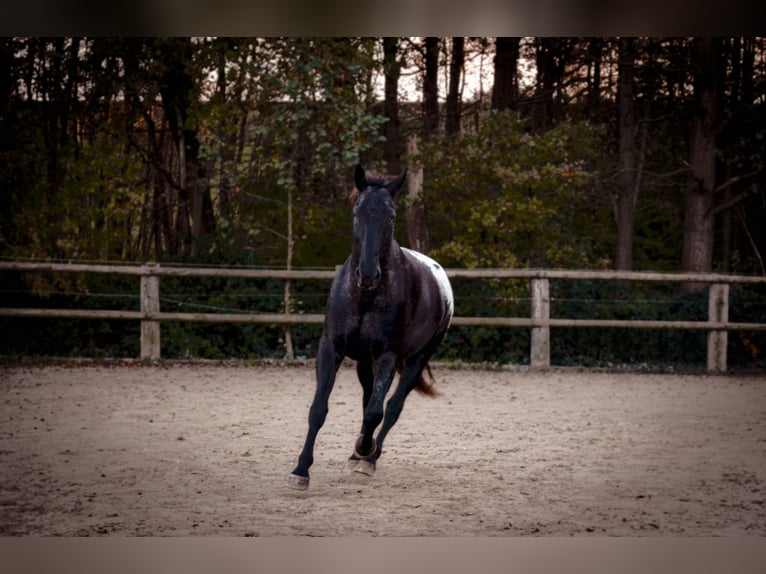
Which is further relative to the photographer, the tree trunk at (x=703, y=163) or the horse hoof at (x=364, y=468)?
the tree trunk at (x=703, y=163)

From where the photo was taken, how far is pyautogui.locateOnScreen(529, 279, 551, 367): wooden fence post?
9.12m

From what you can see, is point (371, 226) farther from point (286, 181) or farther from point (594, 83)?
point (594, 83)

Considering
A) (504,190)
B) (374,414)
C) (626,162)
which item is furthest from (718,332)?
(374,414)

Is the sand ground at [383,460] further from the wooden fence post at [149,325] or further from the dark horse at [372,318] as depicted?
the wooden fence post at [149,325]

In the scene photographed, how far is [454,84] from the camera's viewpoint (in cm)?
1367

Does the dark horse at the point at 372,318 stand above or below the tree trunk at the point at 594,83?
below

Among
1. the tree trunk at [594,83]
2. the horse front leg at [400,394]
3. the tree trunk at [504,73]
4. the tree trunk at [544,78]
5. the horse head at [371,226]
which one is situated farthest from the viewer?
the tree trunk at [544,78]

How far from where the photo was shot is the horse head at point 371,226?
13.2ft

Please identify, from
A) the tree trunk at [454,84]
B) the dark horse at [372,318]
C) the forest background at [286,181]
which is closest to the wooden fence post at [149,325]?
the forest background at [286,181]

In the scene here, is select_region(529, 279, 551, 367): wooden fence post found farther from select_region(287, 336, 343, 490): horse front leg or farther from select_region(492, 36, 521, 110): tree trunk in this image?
select_region(287, 336, 343, 490): horse front leg

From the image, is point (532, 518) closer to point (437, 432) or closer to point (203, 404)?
point (437, 432)

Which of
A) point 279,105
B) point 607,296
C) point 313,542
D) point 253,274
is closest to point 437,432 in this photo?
point 313,542

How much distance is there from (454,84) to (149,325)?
6.81 meters

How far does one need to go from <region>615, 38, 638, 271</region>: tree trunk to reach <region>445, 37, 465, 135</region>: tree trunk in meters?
2.39
